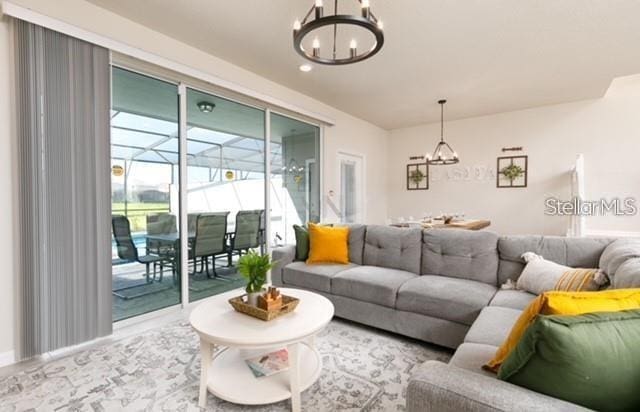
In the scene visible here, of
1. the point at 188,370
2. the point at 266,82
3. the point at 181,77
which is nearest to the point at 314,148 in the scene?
the point at 266,82

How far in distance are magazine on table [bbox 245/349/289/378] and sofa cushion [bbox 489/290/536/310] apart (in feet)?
4.83

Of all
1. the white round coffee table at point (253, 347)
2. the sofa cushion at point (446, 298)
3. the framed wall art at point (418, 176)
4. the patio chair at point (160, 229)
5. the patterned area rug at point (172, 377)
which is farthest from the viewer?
the framed wall art at point (418, 176)

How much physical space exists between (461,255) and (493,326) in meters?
1.05

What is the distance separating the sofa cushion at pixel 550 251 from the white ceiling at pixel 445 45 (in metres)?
1.89

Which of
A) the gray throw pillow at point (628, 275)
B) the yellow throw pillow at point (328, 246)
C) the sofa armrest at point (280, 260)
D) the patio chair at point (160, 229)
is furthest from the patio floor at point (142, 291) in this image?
the gray throw pillow at point (628, 275)

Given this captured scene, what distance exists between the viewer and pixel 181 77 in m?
3.18

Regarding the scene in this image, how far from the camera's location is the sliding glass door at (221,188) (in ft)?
11.3

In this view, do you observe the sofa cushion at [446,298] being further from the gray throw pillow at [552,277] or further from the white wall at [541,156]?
the white wall at [541,156]

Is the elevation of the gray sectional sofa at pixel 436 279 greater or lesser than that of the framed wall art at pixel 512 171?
lesser

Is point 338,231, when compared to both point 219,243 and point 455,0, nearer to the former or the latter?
point 219,243

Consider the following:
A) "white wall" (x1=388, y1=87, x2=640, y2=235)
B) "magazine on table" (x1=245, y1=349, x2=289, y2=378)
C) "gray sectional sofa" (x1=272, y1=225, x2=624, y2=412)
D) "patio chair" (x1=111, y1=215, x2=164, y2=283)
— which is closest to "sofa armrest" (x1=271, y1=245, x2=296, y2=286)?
"gray sectional sofa" (x1=272, y1=225, x2=624, y2=412)

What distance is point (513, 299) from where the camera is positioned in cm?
221

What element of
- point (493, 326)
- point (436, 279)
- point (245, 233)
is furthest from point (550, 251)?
point (245, 233)

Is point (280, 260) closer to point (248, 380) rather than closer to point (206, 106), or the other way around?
point (248, 380)
